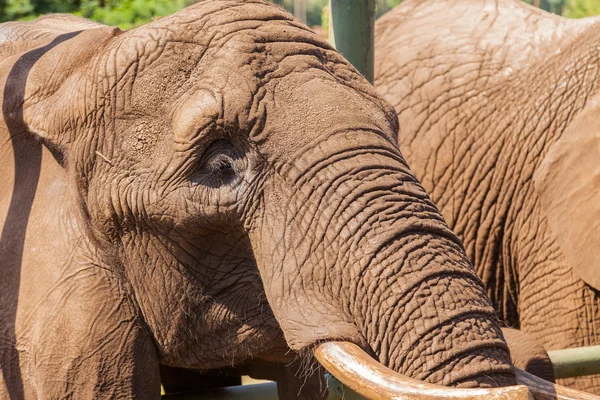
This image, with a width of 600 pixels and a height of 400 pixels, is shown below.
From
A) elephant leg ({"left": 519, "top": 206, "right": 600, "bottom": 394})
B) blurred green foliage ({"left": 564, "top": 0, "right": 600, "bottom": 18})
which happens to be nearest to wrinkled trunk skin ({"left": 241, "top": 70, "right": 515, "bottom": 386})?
elephant leg ({"left": 519, "top": 206, "right": 600, "bottom": 394})

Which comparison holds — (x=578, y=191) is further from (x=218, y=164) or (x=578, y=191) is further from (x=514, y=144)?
(x=218, y=164)

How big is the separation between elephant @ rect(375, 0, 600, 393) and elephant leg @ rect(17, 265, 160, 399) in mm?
2390

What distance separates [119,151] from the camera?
8.03 ft

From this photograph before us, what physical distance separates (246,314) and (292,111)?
0.48 meters

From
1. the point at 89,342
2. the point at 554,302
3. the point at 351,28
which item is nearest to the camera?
the point at 89,342

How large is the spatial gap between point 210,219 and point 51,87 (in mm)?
563

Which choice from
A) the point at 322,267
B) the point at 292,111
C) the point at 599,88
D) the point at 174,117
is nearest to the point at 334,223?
the point at 322,267

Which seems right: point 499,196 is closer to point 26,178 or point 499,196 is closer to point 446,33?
point 446,33

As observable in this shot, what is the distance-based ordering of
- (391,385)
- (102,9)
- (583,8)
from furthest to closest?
(583,8) < (102,9) < (391,385)

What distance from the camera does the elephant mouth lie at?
1894 millimetres

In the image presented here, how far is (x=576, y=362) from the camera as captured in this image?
10.4 ft

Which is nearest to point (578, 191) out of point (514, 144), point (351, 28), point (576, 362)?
point (514, 144)

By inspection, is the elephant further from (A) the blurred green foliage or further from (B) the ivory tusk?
(A) the blurred green foliage

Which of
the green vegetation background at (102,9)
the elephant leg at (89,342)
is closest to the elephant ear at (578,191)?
the elephant leg at (89,342)
